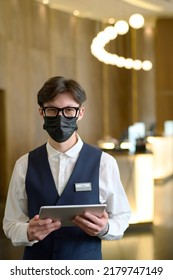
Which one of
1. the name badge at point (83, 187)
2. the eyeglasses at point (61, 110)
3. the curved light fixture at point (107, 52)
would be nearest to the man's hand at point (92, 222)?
the name badge at point (83, 187)

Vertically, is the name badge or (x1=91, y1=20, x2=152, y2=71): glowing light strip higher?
(x1=91, y1=20, x2=152, y2=71): glowing light strip

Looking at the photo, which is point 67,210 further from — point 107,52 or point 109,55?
point 109,55

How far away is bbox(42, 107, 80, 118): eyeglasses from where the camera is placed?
191cm

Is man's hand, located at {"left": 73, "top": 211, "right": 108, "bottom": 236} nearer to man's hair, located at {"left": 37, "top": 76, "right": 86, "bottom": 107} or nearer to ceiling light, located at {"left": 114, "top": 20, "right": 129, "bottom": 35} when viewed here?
man's hair, located at {"left": 37, "top": 76, "right": 86, "bottom": 107}

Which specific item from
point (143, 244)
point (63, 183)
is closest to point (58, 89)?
point (63, 183)

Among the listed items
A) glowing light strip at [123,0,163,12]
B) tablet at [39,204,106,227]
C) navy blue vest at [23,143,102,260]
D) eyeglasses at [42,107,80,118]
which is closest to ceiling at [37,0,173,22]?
glowing light strip at [123,0,163,12]

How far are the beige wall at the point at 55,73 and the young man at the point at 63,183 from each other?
0.55 m

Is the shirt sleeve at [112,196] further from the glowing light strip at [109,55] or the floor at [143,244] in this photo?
the glowing light strip at [109,55]

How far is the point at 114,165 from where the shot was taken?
191 cm

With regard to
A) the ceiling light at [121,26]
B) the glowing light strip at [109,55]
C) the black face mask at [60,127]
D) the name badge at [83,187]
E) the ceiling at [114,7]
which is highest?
the ceiling at [114,7]

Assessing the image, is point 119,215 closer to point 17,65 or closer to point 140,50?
point 140,50

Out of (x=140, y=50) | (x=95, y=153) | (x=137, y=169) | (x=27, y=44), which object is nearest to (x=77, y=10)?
(x=140, y=50)

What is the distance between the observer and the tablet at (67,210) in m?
1.75

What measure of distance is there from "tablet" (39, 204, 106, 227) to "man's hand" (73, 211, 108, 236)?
16mm
